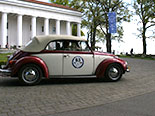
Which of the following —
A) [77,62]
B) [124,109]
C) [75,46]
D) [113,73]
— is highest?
[75,46]

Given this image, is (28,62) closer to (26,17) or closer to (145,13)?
(145,13)

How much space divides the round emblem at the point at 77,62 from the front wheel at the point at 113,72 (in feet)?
3.71

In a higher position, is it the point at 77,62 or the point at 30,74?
the point at 77,62

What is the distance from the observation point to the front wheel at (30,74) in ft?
21.6

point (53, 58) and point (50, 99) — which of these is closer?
point (50, 99)

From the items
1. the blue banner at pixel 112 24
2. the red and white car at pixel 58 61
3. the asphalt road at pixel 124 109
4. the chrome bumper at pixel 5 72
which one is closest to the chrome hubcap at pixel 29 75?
the red and white car at pixel 58 61

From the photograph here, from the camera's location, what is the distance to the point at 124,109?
4.12 meters

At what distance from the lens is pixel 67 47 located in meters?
7.19

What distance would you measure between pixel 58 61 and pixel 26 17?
156 feet

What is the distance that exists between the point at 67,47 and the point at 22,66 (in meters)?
1.80

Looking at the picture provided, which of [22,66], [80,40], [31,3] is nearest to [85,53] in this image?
[80,40]

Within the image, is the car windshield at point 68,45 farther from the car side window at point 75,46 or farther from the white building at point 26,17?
the white building at point 26,17

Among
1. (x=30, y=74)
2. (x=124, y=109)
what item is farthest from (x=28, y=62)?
(x=124, y=109)

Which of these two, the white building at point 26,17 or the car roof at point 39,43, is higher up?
the white building at point 26,17
